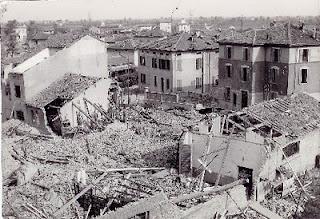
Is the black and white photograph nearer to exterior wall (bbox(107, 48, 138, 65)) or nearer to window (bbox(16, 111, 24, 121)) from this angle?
window (bbox(16, 111, 24, 121))

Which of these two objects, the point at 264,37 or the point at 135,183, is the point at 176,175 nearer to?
the point at 135,183

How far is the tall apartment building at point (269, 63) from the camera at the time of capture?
34.7 metres

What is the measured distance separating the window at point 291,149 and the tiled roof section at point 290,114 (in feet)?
1.81

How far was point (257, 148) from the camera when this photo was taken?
749 inches

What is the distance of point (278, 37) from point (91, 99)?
1636 centimetres

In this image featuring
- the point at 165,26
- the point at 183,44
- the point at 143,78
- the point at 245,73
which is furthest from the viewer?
the point at 165,26

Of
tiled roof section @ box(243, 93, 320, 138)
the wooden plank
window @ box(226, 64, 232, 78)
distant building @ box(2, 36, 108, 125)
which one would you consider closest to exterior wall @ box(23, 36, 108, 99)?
distant building @ box(2, 36, 108, 125)

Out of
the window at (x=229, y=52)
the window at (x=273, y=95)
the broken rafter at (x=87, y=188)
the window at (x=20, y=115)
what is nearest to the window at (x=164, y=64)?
the window at (x=229, y=52)

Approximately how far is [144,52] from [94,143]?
75.6 feet

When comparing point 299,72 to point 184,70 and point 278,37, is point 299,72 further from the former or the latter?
point 184,70

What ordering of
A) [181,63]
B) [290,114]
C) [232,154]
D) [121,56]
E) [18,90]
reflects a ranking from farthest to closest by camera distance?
1. [121,56]
2. [181,63]
3. [18,90]
4. [290,114]
5. [232,154]

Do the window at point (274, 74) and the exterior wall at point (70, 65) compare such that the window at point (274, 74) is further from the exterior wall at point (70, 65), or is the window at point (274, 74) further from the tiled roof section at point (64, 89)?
the tiled roof section at point (64, 89)

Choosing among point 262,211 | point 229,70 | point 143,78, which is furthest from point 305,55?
point 143,78

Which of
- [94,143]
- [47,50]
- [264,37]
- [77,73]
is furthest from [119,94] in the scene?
[264,37]
